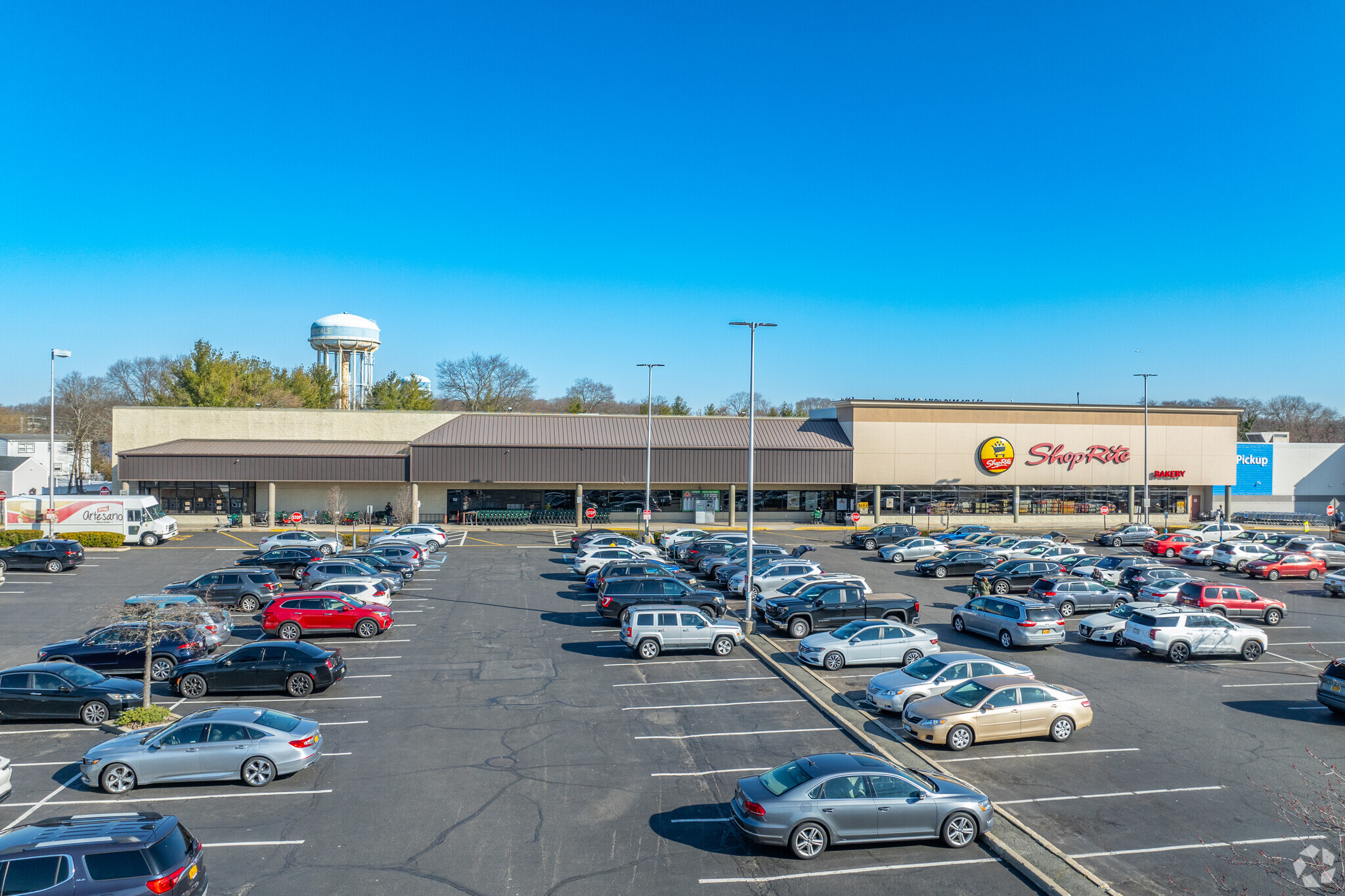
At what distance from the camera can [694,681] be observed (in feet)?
68.6

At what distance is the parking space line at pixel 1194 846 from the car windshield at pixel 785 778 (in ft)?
13.1

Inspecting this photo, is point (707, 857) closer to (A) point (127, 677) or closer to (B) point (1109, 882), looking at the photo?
(B) point (1109, 882)

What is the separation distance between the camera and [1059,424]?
204 ft

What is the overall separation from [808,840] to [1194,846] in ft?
19.1

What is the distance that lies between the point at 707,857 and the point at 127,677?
17.1 meters

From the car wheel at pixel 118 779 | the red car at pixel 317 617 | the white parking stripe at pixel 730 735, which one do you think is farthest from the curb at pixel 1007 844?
the red car at pixel 317 617

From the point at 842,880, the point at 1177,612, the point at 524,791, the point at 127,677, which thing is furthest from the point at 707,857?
the point at 1177,612

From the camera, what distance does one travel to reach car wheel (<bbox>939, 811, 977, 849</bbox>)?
39.2 feet

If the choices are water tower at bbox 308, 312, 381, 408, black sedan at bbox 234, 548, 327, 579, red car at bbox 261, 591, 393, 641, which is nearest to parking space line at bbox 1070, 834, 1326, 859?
red car at bbox 261, 591, 393, 641

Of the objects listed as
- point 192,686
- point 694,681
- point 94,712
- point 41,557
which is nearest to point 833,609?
point 694,681

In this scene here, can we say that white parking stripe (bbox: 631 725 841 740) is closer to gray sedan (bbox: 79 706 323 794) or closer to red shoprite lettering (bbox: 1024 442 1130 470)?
gray sedan (bbox: 79 706 323 794)

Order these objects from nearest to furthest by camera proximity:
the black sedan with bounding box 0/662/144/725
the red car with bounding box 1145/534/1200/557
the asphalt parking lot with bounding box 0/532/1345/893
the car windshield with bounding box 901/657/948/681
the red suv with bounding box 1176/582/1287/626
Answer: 1. the asphalt parking lot with bounding box 0/532/1345/893
2. the black sedan with bounding box 0/662/144/725
3. the car windshield with bounding box 901/657/948/681
4. the red suv with bounding box 1176/582/1287/626
5. the red car with bounding box 1145/534/1200/557

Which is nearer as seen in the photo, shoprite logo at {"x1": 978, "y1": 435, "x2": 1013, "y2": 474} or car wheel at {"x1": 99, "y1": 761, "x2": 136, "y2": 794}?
car wheel at {"x1": 99, "y1": 761, "x2": 136, "y2": 794}

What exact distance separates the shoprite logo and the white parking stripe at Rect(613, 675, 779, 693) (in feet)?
148
